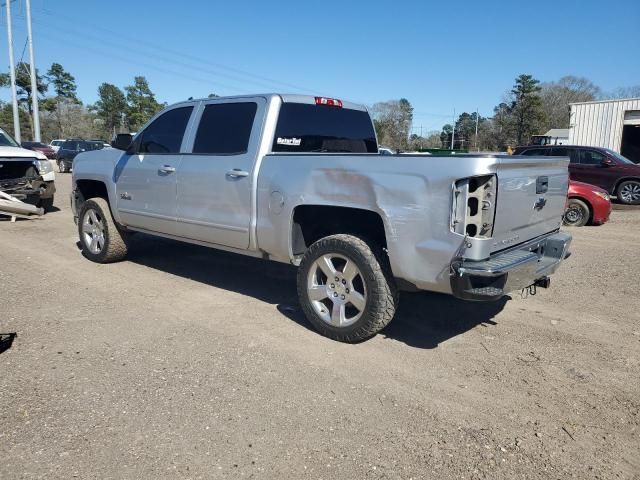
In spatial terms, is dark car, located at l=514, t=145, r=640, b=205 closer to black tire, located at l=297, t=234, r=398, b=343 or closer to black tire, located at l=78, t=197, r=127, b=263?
black tire, located at l=78, t=197, r=127, b=263

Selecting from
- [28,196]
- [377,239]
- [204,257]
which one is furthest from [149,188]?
[28,196]

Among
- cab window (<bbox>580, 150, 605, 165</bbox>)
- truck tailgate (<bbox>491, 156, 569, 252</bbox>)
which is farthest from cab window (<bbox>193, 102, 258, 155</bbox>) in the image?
cab window (<bbox>580, 150, 605, 165</bbox>)

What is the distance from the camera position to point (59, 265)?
21.9 feet

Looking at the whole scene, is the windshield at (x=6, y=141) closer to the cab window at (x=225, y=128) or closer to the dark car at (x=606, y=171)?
the cab window at (x=225, y=128)

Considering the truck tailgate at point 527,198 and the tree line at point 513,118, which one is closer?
the truck tailgate at point 527,198

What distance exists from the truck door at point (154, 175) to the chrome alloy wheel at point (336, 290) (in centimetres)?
207

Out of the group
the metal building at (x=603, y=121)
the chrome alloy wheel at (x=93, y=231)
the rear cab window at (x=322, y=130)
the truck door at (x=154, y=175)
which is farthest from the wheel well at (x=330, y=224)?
the metal building at (x=603, y=121)

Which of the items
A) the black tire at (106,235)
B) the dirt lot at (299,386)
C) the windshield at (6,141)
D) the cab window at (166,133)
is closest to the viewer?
the dirt lot at (299,386)

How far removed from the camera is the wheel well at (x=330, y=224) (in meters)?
4.24

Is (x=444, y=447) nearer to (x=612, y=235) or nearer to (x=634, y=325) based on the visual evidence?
(x=634, y=325)

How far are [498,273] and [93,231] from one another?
5459mm

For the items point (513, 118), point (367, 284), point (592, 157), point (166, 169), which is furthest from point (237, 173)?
point (513, 118)

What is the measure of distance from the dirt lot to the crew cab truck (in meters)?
0.58

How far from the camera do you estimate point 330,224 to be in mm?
4633
